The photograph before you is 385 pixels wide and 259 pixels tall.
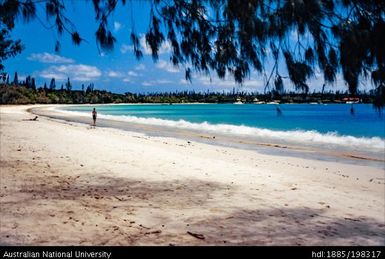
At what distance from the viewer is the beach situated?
5.05 m

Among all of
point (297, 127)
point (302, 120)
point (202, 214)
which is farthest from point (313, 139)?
point (302, 120)

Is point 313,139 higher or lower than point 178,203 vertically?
lower

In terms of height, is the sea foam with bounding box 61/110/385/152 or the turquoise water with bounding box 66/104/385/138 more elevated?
the sea foam with bounding box 61/110/385/152

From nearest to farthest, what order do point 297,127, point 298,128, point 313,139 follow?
point 313,139, point 298,128, point 297,127

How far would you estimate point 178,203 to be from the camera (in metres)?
6.73

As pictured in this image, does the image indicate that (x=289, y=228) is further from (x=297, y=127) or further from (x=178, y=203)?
(x=297, y=127)

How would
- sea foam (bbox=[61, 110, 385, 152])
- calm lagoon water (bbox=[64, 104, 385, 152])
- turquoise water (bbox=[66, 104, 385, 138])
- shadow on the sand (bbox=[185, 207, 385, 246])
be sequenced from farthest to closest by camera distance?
turquoise water (bbox=[66, 104, 385, 138]), calm lagoon water (bbox=[64, 104, 385, 152]), sea foam (bbox=[61, 110, 385, 152]), shadow on the sand (bbox=[185, 207, 385, 246])

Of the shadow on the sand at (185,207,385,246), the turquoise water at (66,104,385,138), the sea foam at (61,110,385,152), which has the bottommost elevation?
the turquoise water at (66,104,385,138)

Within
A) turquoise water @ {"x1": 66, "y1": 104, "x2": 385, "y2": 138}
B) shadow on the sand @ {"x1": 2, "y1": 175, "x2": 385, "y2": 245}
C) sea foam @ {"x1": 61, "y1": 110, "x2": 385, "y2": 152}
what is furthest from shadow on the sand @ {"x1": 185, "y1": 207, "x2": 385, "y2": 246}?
sea foam @ {"x1": 61, "y1": 110, "x2": 385, "y2": 152}

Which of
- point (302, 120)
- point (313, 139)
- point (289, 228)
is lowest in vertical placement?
point (302, 120)

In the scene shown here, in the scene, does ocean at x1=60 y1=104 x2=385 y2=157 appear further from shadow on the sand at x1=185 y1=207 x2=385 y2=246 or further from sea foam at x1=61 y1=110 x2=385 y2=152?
shadow on the sand at x1=185 y1=207 x2=385 y2=246

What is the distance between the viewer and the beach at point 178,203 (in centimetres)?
505

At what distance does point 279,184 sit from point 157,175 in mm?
2930

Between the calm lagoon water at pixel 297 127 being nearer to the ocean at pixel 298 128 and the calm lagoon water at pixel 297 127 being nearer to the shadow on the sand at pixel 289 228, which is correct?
the ocean at pixel 298 128
